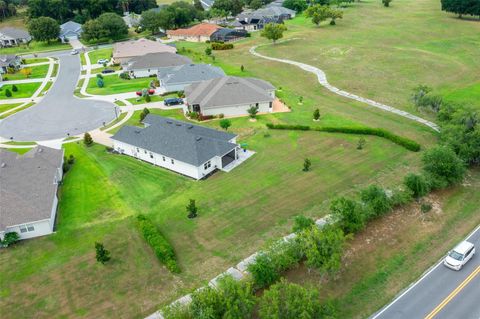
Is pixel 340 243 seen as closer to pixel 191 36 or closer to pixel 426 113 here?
pixel 426 113

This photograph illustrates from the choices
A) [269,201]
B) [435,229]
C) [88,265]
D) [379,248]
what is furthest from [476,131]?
[88,265]

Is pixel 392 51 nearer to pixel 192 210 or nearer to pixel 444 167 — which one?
pixel 444 167

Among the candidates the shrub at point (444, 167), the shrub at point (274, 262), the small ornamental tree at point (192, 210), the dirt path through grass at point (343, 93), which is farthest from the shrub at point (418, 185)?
the small ornamental tree at point (192, 210)

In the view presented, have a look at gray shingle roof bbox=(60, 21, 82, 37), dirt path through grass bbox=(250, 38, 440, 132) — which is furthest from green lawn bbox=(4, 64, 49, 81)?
dirt path through grass bbox=(250, 38, 440, 132)

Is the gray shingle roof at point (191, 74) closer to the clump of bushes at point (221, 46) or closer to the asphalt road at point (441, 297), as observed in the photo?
the clump of bushes at point (221, 46)

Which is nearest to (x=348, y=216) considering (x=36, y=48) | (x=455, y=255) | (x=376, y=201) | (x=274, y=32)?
(x=376, y=201)

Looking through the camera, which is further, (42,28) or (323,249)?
(42,28)
